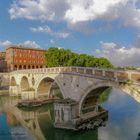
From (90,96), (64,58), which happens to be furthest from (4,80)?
(90,96)

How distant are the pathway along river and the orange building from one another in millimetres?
41520

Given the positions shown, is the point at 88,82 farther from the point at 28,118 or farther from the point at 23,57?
the point at 23,57

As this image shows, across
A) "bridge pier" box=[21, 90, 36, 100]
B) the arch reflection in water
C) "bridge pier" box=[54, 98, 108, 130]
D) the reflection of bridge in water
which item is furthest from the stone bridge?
"bridge pier" box=[21, 90, 36, 100]

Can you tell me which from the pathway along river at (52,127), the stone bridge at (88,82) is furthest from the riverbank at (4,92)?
the stone bridge at (88,82)

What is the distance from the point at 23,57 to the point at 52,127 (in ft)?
172

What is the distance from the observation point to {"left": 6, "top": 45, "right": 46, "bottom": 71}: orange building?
229ft

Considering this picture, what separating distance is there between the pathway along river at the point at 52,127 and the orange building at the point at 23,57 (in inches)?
1635

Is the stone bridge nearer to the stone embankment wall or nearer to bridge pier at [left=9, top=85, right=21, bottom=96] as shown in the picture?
bridge pier at [left=9, top=85, right=21, bottom=96]

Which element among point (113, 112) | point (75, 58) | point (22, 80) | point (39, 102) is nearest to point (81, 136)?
point (113, 112)

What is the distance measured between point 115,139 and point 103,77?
462 centimetres

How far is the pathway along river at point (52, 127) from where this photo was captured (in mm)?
18828

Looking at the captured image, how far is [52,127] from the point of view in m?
21.5

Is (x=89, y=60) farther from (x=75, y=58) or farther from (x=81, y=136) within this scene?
(x=81, y=136)

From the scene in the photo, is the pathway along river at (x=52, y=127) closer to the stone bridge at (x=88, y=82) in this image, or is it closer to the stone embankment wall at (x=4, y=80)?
the stone bridge at (x=88, y=82)
